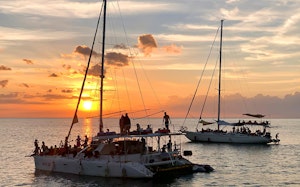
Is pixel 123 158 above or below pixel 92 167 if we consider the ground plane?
above

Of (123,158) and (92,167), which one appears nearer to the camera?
(123,158)

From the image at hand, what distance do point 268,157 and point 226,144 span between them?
17.5 m

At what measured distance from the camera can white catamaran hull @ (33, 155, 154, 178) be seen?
35500mm

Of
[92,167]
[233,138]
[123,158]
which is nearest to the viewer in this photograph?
[123,158]

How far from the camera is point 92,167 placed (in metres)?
37.9

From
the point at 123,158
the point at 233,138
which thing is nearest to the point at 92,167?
the point at 123,158

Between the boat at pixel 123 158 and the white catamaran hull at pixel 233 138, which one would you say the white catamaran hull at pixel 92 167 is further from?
the white catamaran hull at pixel 233 138

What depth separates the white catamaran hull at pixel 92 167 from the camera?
3550 centimetres

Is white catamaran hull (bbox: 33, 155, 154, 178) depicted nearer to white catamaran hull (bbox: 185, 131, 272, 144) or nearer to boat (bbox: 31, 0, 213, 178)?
boat (bbox: 31, 0, 213, 178)

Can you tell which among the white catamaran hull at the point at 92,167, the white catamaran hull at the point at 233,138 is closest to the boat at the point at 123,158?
the white catamaran hull at the point at 92,167

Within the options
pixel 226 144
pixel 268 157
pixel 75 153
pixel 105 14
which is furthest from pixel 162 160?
pixel 226 144

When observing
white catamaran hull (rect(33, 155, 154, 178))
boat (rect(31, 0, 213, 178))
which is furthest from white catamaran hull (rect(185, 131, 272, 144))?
white catamaran hull (rect(33, 155, 154, 178))

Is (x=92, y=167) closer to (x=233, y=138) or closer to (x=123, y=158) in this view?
(x=123, y=158)

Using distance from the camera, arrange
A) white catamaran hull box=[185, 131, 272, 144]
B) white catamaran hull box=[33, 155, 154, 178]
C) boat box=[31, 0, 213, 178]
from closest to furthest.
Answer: white catamaran hull box=[33, 155, 154, 178] < boat box=[31, 0, 213, 178] < white catamaran hull box=[185, 131, 272, 144]
